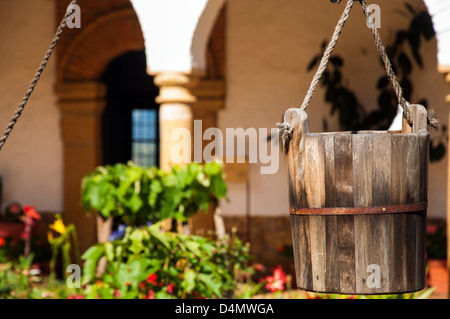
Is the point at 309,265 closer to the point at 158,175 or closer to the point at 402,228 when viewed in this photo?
the point at 402,228

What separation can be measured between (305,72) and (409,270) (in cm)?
503

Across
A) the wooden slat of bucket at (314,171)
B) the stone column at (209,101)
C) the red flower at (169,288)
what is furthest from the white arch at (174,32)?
the wooden slat of bucket at (314,171)

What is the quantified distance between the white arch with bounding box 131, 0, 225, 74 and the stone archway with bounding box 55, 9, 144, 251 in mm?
2438

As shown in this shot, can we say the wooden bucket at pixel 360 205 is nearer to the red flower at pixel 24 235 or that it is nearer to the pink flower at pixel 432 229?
the pink flower at pixel 432 229

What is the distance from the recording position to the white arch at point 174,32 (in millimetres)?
4426

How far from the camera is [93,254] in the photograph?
3.52 m

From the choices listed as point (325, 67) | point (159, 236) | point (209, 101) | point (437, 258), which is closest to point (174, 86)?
point (159, 236)

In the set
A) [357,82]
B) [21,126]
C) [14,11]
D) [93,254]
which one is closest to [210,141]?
[357,82]

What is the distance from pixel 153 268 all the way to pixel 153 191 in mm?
764

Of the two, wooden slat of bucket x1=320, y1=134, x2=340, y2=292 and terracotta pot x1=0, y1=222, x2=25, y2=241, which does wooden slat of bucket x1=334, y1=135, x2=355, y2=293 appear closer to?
wooden slat of bucket x1=320, y1=134, x2=340, y2=292

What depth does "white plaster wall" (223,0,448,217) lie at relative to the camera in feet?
21.4

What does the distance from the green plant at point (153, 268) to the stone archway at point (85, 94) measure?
3.42m

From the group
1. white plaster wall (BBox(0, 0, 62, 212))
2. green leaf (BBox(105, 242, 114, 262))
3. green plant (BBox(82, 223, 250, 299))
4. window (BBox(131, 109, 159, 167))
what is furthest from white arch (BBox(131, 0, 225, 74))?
window (BBox(131, 109, 159, 167))

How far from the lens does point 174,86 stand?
14.7ft
